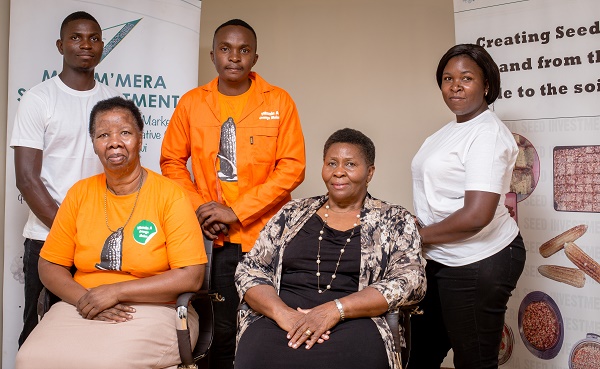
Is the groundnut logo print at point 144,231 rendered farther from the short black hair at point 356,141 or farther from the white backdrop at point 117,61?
the white backdrop at point 117,61

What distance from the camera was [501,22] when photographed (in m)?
3.70

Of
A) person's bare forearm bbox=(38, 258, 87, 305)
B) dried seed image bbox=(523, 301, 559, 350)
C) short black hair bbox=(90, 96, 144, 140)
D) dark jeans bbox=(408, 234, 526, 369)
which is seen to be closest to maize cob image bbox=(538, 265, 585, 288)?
dried seed image bbox=(523, 301, 559, 350)

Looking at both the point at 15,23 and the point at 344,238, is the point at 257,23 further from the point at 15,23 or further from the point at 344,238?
the point at 344,238

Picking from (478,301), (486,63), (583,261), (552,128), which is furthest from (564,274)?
(486,63)

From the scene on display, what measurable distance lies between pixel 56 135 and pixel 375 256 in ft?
5.43

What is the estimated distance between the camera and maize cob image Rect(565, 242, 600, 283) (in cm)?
345

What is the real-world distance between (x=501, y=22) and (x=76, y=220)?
100 inches

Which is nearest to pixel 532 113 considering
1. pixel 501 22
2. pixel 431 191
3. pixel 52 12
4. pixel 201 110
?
pixel 501 22

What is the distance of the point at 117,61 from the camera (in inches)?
156

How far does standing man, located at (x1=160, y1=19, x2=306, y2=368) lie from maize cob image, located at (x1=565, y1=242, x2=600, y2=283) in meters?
1.59

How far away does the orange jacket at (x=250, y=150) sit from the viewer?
3.04 metres

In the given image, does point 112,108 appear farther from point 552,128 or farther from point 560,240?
point 560,240

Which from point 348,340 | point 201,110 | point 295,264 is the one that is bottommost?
point 348,340

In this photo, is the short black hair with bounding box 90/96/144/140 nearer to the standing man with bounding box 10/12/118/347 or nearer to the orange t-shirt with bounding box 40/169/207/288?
the orange t-shirt with bounding box 40/169/207/288
